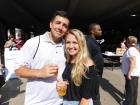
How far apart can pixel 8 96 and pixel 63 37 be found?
6.28 meters

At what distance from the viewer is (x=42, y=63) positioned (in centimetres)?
322

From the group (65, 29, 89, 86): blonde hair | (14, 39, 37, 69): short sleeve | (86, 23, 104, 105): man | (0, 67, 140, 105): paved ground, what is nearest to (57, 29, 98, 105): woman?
(65, 29, 89, 86): blonde hair

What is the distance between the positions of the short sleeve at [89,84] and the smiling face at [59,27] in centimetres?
45

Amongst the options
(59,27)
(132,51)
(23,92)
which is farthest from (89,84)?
(23,92)

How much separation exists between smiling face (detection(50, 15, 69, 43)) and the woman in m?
0.06

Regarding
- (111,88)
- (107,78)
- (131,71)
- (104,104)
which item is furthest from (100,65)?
(107,78)

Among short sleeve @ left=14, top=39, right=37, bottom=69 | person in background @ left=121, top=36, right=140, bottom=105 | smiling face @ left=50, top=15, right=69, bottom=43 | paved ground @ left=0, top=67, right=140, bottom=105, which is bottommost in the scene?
paved ground @ left=0, top=67, right=140, bottom=105

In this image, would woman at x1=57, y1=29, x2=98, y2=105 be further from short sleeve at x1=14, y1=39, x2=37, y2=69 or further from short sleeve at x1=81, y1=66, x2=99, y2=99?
short sleeve at x1=14, y1=39, x2=37, y2=69

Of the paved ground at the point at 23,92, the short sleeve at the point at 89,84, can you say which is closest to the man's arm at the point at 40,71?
the short sleeve at the point at 89,84

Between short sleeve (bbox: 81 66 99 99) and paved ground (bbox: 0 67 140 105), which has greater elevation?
short sleeve (bbox: 81 66 99 99)

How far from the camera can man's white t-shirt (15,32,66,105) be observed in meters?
3.20

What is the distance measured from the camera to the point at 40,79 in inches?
125

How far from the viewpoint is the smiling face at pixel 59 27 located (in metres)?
3.25

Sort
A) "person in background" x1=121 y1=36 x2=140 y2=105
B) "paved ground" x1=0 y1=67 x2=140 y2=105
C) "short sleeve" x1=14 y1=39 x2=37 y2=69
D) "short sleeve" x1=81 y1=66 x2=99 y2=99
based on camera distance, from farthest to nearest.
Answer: "paved ground" x1=0 y1=67 x2=140 y2=105, "person in background" x1=121 y1=36 x2=140 y2=105, "short sleeve" x1=14 y1=39 x2=37 y2=69, "short sleeve" x1=81 y1=66 x2=99 y2=99
